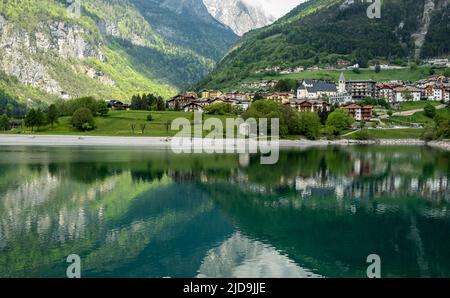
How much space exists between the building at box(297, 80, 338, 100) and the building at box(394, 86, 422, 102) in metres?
19.2

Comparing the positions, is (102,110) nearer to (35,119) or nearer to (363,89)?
(35,119)

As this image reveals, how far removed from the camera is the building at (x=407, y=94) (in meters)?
144

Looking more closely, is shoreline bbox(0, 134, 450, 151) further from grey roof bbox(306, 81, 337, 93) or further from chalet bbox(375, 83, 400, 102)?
grey roof bbox(306, 81, 337, 93)

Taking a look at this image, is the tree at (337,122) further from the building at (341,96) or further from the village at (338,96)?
the building at (341,96)

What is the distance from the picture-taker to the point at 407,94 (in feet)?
470

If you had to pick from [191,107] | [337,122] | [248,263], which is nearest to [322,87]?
[191,107]

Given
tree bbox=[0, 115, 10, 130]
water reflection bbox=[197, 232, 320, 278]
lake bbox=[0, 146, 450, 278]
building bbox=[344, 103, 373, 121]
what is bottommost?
water reflection bbox=[197, 232, 320, 278]

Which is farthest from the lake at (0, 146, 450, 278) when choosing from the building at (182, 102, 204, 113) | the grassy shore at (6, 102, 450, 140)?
the building at (182, 102, 204, 113)

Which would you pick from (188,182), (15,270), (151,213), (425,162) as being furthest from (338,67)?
(15,270)

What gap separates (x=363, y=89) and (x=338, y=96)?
859 cm

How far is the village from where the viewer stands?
134625 mm

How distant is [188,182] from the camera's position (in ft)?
144

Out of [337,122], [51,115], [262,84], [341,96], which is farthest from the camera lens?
[262,84]
